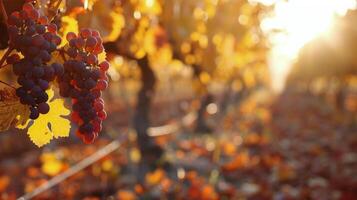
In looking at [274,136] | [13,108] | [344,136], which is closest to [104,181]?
[13,108]

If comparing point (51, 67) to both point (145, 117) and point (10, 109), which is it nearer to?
point (10, 109)

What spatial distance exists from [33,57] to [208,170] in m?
8.35

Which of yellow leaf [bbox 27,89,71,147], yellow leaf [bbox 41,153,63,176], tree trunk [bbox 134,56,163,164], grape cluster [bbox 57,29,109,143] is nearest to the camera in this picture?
grape cluster [bbox 57,29,109,143]

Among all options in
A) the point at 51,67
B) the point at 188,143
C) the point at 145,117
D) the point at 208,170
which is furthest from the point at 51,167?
the point at 51,67

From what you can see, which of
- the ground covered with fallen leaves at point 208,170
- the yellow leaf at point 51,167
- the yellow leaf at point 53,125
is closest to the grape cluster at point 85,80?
the yellow leaf at point 53,125

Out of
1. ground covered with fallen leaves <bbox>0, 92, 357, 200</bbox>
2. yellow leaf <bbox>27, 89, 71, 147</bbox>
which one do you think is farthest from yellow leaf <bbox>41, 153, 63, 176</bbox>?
yellow leaf <bbox>27, 89, 71, 147</bbox>

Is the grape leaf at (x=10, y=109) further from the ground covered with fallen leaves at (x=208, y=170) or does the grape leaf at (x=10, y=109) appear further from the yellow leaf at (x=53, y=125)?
the ground covered with fallen leaves at (x=208, y=170)

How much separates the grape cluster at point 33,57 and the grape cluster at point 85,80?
0.07 metres

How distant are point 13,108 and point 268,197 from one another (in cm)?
666

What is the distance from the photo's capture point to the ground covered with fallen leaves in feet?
23.4

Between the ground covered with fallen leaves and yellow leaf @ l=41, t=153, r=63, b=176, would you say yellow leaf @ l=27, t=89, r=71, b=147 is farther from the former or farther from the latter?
yellow leaf @ l=41, t=153, r=63, b=176

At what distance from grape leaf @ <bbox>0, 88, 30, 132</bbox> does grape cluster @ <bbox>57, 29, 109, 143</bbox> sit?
15 centimetres

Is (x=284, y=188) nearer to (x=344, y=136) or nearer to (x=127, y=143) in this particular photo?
(x=127, y=143)

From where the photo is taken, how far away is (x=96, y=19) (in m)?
3.03
